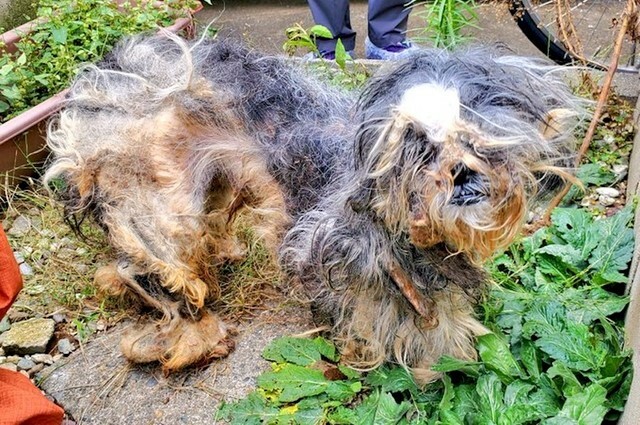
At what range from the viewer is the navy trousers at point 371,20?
4.49 meters

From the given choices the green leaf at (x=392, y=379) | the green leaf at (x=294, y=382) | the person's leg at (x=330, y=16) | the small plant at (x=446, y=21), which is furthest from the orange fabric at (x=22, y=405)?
the person's leg at (x=330, y=16)

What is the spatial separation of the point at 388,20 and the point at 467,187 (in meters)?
3.09

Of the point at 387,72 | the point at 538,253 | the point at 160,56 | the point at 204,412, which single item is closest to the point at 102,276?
the point at 204,412

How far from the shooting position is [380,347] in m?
2.46

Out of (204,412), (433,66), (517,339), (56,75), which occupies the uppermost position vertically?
(433,66)

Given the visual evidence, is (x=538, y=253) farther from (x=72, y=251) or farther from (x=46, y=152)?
(x=46, y=152)

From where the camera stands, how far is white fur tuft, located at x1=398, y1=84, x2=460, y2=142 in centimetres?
177

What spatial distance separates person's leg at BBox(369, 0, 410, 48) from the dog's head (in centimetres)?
271

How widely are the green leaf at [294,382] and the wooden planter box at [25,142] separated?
5.46ft

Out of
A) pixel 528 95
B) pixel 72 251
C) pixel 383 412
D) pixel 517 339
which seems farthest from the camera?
pixel 72 251

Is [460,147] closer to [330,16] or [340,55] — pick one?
[340,55]

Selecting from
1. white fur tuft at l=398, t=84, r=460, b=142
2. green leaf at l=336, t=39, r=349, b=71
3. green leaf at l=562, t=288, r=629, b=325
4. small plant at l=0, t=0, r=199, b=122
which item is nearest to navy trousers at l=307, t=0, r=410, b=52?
green leaf at l=336, t=39, r=349, b=71

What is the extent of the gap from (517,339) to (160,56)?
1770 mm

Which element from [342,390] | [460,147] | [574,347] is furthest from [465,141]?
[342,390]
